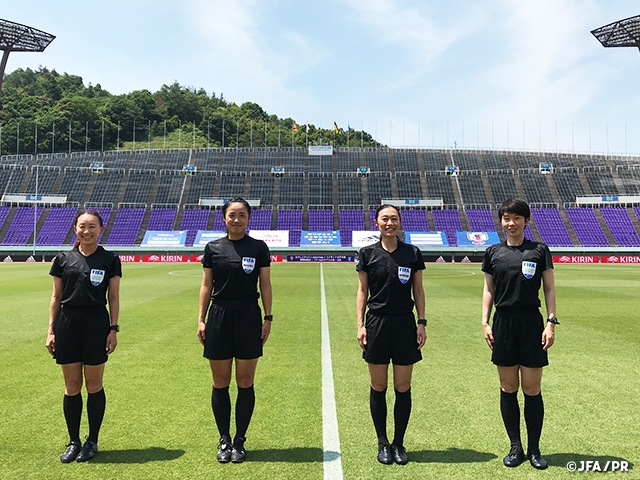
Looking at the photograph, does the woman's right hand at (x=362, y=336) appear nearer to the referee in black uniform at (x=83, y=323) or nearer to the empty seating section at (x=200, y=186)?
the referee in black uniform at (x=83, y=323)

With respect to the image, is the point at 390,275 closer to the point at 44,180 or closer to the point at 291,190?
the point at 291,190

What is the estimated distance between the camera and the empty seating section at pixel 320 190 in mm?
67625

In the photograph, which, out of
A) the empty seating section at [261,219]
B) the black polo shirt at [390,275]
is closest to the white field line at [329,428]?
the black polo shirt at [390,275]

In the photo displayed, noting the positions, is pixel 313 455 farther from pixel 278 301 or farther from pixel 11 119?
pixel 11 119

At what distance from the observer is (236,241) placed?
429 centimetres

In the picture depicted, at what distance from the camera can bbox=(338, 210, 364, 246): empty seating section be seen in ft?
193

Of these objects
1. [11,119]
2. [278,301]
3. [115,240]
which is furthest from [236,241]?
[11,119]

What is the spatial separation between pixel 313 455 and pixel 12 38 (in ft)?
151

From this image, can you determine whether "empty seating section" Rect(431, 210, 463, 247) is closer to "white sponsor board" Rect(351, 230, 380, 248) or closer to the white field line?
"white sponsor board" Rect(351, 230, 380, 248)

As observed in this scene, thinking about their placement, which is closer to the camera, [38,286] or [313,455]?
[313,455]

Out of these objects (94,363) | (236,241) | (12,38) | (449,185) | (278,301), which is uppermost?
(12,38)

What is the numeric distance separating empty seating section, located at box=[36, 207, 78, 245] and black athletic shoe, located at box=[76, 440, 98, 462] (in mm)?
59341

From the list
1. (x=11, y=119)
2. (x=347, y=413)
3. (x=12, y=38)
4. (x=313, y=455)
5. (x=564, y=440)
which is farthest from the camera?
(x=11, y=119)

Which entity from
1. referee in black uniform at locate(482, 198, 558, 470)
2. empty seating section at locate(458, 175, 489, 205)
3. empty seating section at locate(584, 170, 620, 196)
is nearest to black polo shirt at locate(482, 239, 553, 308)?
referee in black uniform at locate(482, 198, 558, 470)
